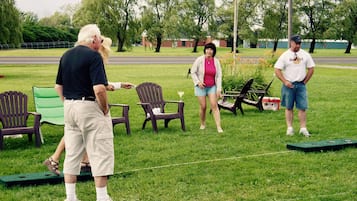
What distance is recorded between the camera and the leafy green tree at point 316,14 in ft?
227

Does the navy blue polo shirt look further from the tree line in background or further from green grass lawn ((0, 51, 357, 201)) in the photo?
the tree line in background

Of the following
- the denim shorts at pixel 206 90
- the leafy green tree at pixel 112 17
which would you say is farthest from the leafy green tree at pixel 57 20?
the denim shorts at pixel 206 90

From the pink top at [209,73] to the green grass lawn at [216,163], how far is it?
0.96 m

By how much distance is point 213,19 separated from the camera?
249ft

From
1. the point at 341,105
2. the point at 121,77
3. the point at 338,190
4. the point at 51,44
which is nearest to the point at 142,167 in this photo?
the point at 338,190

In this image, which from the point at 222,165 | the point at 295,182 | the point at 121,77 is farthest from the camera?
the point at 121,77

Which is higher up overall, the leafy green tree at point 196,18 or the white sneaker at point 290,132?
the leafy green tree at point 196,18

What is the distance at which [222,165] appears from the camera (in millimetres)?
8617

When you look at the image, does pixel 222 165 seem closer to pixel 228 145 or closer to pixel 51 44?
pixel 228 145

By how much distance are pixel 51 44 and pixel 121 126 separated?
7435 cm

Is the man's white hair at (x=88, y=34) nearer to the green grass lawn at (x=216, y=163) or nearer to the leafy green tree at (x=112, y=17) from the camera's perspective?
the green grass lawn at (x=216, y=163)

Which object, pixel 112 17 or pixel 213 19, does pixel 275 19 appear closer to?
pixel 213 19

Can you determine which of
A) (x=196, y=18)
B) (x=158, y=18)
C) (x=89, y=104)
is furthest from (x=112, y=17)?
(x=89, y=104)

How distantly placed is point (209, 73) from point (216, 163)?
119 inches
